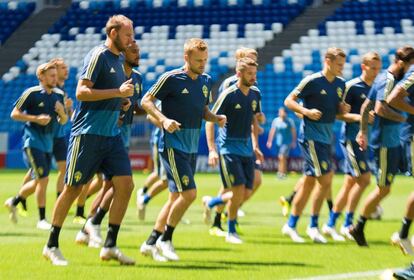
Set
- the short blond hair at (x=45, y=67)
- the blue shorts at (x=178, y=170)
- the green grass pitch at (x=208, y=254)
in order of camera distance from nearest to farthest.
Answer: the green grass pitch at (x=208, y=254), the blue shorts at (x=178, y=170), the short blond hair at (x=45, y=67)

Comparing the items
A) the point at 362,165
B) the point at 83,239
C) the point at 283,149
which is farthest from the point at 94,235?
the point at 283,149

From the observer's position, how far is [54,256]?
8.50 metres

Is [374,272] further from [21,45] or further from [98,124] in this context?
[21,45]

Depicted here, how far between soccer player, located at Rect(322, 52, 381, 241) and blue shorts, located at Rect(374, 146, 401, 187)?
1.06 m

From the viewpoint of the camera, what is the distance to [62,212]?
8562 mm

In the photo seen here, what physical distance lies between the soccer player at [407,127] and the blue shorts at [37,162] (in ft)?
16.9

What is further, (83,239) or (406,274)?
(83,239)

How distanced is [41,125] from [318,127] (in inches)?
158

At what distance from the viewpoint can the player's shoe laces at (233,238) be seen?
1099 centimetres

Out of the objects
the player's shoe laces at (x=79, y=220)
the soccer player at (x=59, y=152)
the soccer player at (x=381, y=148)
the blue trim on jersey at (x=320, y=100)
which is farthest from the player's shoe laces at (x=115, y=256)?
the soccer player at (x=59, y=152)

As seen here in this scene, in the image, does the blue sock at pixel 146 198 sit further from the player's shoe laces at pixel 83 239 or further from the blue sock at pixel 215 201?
the player's shoe laces at pixel 83 239

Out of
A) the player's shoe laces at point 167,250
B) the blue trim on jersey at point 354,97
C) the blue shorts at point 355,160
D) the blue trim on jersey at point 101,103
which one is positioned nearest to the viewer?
the blue trim on jersey at point 101,103

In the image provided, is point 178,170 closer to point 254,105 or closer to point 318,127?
point 254,105

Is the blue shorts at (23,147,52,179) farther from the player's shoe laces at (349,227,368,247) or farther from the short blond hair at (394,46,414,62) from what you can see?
the short blond hair at (394,46,414,62)
